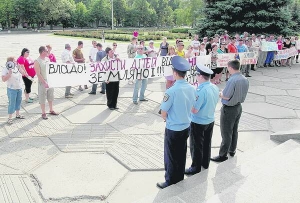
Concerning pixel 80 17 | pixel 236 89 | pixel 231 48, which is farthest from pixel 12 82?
pixel 80 17

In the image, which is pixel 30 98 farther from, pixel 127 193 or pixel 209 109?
pixel 209 109

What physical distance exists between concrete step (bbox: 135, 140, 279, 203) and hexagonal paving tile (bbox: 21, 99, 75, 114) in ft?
17.0

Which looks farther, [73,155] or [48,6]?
[48,6]

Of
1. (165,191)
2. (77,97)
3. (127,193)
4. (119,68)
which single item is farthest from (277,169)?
(77,97)

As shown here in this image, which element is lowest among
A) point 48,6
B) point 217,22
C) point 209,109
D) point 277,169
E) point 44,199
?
point 44,199

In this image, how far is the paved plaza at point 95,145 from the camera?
4863 millimetres

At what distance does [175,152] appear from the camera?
14.7 ft

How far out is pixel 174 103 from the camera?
4.21m

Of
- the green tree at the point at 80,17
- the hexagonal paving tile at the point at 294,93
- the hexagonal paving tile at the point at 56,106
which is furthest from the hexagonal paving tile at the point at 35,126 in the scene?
the green tree at the point at 80,17

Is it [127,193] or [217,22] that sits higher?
[217,22]

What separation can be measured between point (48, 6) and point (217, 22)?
218 feet

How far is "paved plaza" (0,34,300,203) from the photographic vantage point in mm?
4863

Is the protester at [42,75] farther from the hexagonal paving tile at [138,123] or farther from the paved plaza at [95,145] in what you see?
the hexagonal paving tile at [138,123]

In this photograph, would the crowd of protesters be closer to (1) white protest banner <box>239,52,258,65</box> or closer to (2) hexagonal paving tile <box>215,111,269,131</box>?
(1) white protest banner <box>239,52,258,65</box>
